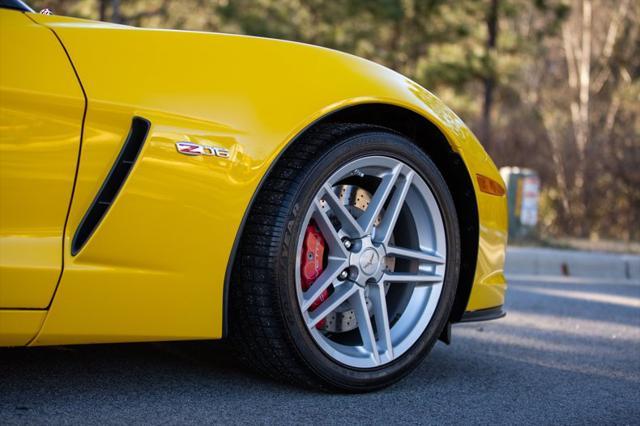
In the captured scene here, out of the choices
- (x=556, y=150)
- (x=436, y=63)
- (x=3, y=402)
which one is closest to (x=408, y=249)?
(x=3, y=402)

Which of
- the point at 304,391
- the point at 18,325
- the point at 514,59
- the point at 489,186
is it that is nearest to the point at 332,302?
the point at 304,391

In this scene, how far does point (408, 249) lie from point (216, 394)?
83 cm

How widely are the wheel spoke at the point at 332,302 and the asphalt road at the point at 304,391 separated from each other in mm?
249

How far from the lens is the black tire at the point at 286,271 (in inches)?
111

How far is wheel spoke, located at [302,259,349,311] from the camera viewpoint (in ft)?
9.71

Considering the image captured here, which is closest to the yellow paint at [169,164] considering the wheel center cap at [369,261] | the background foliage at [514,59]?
the wheel center cap at [369,261]

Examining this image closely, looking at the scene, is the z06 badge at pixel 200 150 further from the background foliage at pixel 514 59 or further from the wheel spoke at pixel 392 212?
the background foliage at pixel 514 59

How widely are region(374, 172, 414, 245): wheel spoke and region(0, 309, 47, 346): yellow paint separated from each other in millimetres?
1179

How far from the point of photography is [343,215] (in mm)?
3062

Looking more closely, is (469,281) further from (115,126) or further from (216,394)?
(115,126)

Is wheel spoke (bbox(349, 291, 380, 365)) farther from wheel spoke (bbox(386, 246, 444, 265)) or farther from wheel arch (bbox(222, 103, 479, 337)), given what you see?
wheel arch (bbox(222, 103, 479, 337))

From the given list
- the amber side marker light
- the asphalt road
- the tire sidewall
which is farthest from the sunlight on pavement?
the tire sidewall

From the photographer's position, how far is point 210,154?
2.66 m

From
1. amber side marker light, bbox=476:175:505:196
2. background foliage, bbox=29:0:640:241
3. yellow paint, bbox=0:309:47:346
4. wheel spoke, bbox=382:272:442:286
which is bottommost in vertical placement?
yellow paint, bbox=0:309:47:346
